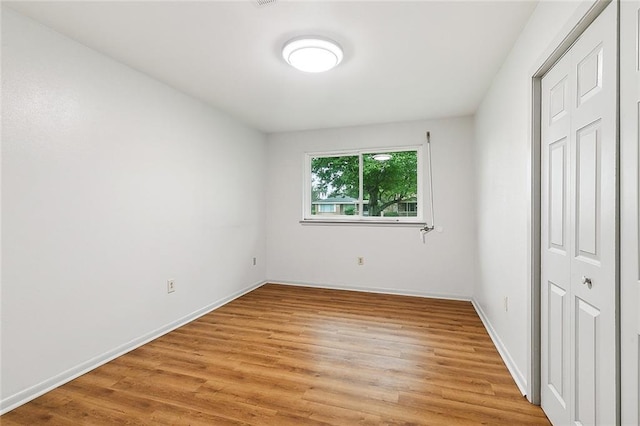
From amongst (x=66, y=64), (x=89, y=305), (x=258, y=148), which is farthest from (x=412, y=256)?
(x=66, y=64)

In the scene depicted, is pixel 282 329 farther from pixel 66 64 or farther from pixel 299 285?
pixel 66 64

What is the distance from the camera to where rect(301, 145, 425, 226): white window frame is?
423 centimetres

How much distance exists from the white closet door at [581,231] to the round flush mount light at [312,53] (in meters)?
1.34

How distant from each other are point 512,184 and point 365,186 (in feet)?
8.02

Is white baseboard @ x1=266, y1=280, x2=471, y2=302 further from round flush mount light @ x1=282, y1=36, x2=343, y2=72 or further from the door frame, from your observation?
round flush mount light @ x1=282, y1=36, x2=343, y2=72

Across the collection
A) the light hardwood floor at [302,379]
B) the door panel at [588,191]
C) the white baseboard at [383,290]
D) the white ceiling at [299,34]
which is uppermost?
the white ceiling at [299,34]

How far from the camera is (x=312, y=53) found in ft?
7.22

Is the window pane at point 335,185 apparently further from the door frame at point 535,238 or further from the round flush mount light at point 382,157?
the door frame at point 535,238

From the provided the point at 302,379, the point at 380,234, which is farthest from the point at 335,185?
the point at 302,379

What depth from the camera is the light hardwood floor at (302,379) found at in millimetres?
1781

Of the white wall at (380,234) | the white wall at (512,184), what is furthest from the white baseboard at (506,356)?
the white wall at (380,234)

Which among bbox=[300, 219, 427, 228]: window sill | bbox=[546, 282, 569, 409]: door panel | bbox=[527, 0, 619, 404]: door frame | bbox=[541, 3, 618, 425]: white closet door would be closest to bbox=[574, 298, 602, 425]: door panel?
bbox=[541, 3, 618, 425]: white closet door

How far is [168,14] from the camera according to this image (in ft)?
6.23

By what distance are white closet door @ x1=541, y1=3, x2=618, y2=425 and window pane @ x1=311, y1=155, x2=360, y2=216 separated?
2951 mm
